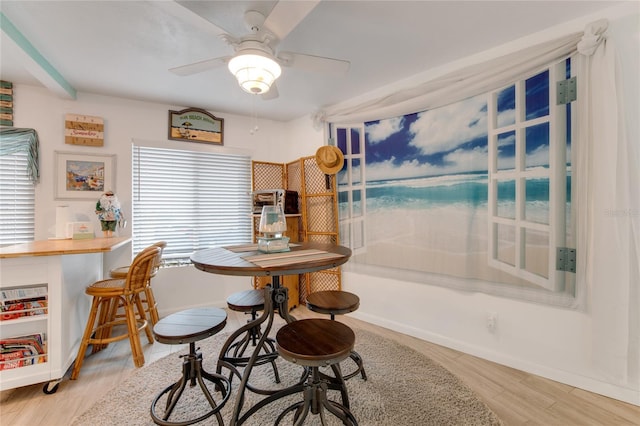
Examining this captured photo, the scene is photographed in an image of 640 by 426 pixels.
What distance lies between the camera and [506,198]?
7.11 feet

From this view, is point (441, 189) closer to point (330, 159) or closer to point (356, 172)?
point (356, 172)

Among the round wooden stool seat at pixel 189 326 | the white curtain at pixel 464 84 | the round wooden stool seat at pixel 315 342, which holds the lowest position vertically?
the round wooden stool seat at pixel 189 326

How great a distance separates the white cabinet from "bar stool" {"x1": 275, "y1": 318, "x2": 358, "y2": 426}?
1.59 metres

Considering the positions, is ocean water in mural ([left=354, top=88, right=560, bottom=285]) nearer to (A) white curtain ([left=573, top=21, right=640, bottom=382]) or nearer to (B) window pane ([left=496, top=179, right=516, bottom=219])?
(B) window pane ([left=496, top=179, right=516, bottom=219])

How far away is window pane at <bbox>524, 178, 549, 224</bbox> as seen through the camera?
2.00 metres

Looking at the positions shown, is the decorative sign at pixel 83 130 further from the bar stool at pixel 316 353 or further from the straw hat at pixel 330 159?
the bar stool at pixel 316 353

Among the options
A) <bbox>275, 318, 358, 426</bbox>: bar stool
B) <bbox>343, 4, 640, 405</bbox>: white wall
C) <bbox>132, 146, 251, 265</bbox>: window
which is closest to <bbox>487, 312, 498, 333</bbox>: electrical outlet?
<bbox>343, 4, 640, 405</bbox>: white wall

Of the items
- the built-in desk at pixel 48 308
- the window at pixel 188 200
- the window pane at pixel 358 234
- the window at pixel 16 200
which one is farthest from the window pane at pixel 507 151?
the window at pixel 16 200

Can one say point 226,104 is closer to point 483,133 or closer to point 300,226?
point 300,226

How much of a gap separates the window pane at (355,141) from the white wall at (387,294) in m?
0.45

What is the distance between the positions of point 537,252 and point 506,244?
197 millimetres

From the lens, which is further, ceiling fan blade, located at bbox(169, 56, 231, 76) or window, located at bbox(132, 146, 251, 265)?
window, located at bbox(132, 146, 251, 265)

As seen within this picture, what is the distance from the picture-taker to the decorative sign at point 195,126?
3.36 m

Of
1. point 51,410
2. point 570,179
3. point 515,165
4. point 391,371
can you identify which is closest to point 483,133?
point 515,165
